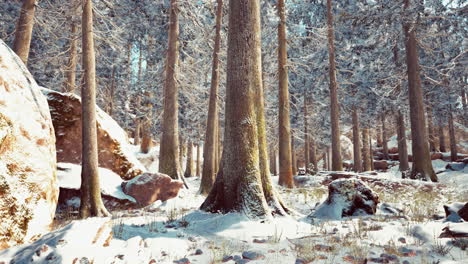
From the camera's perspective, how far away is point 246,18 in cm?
564

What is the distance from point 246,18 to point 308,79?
17387 mm

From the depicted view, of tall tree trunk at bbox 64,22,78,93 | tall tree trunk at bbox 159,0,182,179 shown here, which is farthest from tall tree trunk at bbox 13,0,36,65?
tall tree trunk at bbox 159,0,182,179

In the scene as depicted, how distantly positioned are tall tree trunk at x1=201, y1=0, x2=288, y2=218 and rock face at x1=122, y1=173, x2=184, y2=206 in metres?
3.50

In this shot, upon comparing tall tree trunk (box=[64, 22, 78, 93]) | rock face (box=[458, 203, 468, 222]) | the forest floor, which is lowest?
the forest floor

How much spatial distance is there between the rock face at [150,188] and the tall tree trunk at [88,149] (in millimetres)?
1871

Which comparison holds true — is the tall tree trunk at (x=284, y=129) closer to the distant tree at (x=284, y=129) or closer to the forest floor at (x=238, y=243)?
the distant tree at (x=284, y=129)

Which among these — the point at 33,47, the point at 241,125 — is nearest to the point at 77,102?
the point at 241,125

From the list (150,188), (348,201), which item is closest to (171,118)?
(150,188)

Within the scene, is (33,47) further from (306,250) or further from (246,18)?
(306,250)

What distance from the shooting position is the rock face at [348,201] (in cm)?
599

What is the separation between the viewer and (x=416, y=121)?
42.9 feet

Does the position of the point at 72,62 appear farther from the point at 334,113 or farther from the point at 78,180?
the point at 334,113

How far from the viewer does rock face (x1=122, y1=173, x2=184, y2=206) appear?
8375mm

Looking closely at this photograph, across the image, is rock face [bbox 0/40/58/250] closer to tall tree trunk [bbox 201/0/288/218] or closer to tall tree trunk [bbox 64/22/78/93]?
tall tree trunk [bbox 64/22/78/93]
